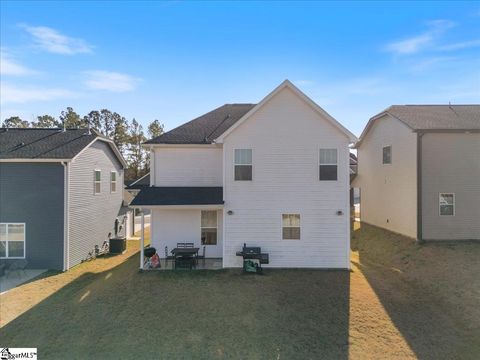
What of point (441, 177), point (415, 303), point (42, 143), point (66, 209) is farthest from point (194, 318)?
point (441, 177)

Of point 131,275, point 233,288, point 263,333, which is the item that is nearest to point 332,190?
point 233,288

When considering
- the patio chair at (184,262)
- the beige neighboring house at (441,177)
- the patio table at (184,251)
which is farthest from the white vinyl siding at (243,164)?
the beige neighboring house at (441,177)

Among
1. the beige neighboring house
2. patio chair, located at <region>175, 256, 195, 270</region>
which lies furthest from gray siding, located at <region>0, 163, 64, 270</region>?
the beige neighboring house

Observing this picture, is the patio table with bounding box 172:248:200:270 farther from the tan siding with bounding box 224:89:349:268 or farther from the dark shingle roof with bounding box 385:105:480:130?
the dark shingle roof with bounding box 385:105:480:130

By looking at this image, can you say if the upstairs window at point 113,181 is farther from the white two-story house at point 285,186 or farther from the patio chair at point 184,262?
the patio chair at point 184,262

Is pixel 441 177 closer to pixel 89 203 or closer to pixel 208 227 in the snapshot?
pixel 208 227

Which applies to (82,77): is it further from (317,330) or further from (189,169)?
(317,330)
